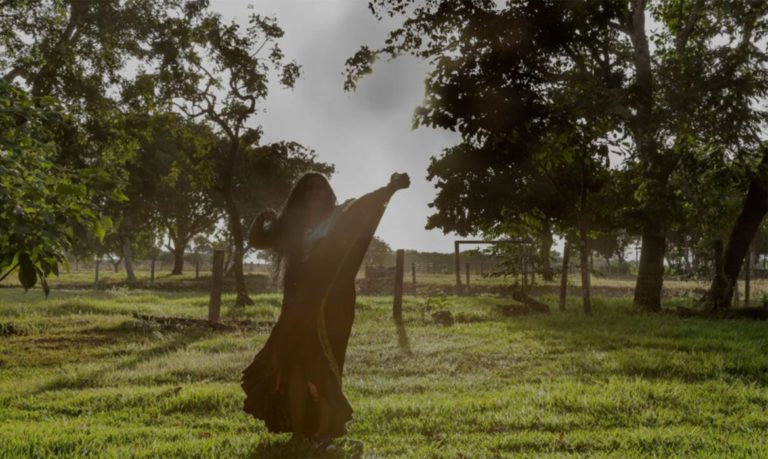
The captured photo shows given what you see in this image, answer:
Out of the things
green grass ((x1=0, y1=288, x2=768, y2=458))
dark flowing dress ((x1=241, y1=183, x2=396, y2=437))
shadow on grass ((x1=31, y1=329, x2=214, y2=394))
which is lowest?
shadow on grass ((x1=31, y1=329, x2=214, y2=394))

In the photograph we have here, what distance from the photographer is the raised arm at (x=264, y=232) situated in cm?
510

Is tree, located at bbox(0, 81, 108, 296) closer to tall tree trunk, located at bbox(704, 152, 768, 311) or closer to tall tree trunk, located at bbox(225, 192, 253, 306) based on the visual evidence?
tall tree trunk, located at bbox(225, 192, 253, 306)

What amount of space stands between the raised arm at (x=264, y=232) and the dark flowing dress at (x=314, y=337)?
31 cm

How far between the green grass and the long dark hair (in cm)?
164

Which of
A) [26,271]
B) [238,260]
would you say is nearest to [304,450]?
[26,271]

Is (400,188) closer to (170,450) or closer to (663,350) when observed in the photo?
(170,450)

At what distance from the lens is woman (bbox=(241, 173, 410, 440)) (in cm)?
470

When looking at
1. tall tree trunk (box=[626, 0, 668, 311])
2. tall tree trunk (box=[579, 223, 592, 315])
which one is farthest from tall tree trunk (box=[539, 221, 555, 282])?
tall tree trunk (box=[579, 223, 592, 315])

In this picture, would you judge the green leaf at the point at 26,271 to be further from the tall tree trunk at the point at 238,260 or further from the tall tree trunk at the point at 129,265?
the tall tree trunk at the point at 129,265

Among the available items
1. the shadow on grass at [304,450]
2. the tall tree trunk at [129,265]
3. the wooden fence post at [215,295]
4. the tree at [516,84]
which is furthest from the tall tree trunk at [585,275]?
the tall tree trunk at [129,265]

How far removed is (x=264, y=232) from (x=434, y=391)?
365 cm

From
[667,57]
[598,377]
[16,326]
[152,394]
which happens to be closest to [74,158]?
[16,326]

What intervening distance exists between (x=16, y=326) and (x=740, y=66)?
20017mm

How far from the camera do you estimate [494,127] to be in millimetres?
12992
